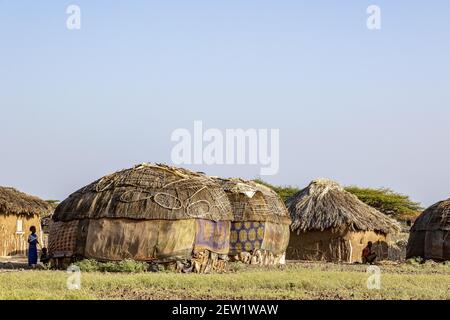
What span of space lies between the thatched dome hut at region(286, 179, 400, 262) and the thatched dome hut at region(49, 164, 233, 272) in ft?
37.4

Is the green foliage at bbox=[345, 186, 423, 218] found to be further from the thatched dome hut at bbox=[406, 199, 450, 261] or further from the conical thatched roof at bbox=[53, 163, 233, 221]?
the conical thatched roof at bbox=[53, 163, 233, 221]

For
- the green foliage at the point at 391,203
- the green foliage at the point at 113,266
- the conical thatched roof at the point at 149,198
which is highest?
the conical thatched roof at the point at 149,198

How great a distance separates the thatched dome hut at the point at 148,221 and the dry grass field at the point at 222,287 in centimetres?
306

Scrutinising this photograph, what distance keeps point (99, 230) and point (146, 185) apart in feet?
4.97

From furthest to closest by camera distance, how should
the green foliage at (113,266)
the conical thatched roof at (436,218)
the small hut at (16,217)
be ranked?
1. the small hut at (16,217)
2. the conical thatched roof at (436,218)
3. the green foliage at (113,266)

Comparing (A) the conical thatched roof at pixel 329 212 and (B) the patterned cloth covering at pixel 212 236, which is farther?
(A) the conical thatched roof at pixel 329 212

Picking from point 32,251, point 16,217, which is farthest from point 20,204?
point 32,251

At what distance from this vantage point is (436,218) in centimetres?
2856

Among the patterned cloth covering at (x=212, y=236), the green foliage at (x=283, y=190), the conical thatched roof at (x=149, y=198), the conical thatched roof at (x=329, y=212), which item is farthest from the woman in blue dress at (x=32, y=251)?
the green foliage at (x=283, y=190)

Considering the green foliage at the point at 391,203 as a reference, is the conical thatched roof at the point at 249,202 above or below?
above

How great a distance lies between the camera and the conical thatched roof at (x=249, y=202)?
25.2 m

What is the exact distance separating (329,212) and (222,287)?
1754cm

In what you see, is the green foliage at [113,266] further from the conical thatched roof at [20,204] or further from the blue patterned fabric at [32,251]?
the conical thatched roof at [20,204]
